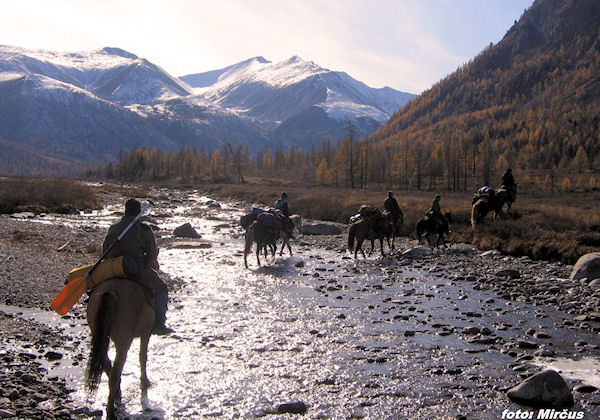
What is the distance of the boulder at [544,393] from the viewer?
719 cm

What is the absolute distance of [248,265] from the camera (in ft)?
66.0

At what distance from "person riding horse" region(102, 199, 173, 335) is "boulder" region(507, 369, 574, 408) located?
565 centimetres

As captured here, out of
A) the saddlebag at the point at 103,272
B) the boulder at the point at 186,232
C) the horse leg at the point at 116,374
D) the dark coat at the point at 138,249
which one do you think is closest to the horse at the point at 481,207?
the boulder at the point at 186,232

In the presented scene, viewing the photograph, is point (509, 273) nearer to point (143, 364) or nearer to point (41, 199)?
point (143, 364)

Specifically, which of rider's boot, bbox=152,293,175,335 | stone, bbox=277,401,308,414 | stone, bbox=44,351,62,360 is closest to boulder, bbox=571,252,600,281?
stone, bbox=277,401,308,414

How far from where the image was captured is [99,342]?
21.6 ft

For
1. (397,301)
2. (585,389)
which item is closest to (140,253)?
(585,389)

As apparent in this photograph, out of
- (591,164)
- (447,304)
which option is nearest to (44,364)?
(447,304)

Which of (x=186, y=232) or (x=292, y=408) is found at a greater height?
(x=186, y=232)

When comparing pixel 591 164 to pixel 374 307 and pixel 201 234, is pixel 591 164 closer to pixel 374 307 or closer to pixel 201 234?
pixel 201 234

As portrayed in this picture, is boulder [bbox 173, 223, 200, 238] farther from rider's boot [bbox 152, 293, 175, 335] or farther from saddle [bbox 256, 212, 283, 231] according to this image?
rider's boot [bbox 152, 293, 175, 335]

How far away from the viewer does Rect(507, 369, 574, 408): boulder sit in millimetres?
7191

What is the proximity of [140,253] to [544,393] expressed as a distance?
256 inches

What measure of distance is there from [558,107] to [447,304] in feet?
677
